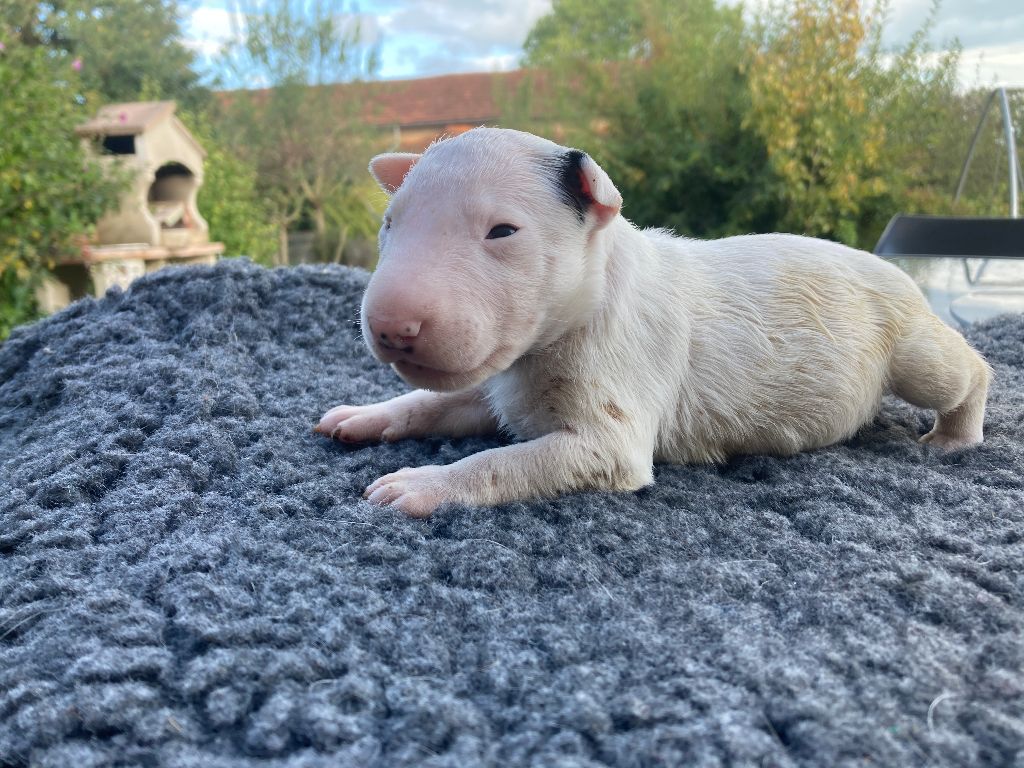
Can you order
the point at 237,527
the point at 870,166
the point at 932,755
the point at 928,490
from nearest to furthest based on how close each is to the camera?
the point at 932,755, the point at 237,527, the point at 928,490, the point at 870,166

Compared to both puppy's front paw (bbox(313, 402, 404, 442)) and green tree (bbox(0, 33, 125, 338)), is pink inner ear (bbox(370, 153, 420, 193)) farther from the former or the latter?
green tree (bbox(0, 33, 125, 338))

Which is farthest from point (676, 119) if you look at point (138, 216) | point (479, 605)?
point (479, 605)

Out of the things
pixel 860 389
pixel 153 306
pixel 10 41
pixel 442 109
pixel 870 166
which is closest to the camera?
pixel 860 389

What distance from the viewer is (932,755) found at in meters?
0.78

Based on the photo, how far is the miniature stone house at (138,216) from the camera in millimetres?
5098

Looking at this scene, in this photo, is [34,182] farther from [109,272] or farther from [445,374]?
[445,374]

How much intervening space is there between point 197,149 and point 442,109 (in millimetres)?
7432

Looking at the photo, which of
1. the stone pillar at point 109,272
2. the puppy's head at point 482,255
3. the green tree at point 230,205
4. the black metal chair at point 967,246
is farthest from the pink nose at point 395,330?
the green tree at point 230,205

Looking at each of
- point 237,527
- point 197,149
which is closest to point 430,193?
point 237,527

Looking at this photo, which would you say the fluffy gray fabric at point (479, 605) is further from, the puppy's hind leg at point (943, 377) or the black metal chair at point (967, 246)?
the black metal chair at point (967, 246)

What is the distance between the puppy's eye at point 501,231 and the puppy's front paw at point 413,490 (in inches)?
16.5

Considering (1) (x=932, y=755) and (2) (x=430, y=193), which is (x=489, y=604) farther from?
(2) (x=430, y=193)

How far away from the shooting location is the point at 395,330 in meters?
1.16

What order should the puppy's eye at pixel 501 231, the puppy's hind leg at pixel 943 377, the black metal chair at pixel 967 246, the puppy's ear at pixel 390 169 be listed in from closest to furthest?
the puppy's eye at pixel 501 231 < the puppy's ear at pixel 390 169 < the puppy's hind leg at pixel 943 377 < the black metal chair at pixel 967 246
